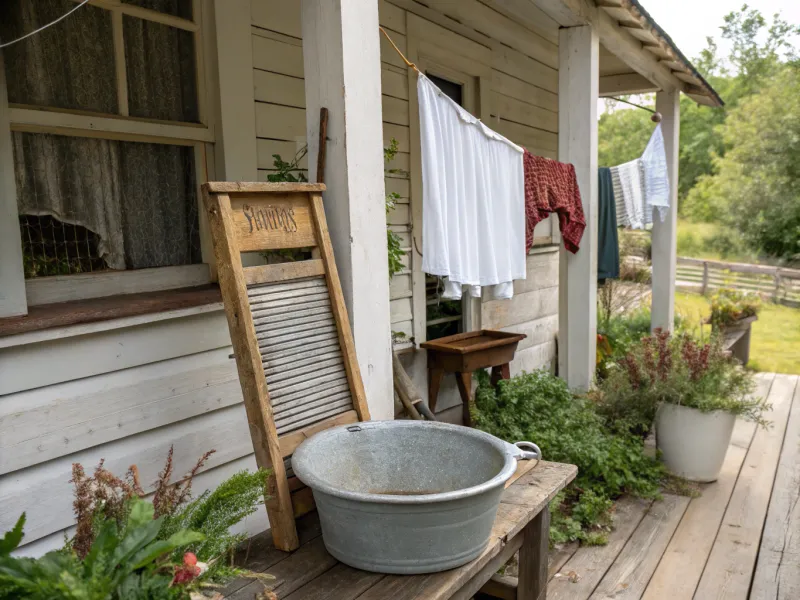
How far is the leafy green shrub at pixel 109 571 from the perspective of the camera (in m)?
0.97

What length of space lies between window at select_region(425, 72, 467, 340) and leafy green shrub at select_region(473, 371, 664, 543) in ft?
2.44

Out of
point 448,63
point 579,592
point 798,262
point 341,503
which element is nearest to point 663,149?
point 448,63

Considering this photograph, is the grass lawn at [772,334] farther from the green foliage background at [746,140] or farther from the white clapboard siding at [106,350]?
the green foliage background at [746,140]

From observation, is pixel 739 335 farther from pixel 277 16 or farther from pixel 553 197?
pixel 277 16

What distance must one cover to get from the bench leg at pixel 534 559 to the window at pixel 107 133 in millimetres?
1610

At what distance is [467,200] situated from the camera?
10.6 feet

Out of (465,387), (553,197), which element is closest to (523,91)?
(553,197)

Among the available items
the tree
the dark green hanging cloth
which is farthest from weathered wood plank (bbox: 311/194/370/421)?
the tree

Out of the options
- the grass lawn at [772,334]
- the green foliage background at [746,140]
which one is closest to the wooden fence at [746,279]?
the grass lawn at [772,334]

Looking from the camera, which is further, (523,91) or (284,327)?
(523,91)

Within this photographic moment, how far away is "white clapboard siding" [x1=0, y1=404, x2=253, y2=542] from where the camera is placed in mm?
1872

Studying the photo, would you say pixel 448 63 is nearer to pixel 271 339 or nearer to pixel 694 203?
pixel 271 339

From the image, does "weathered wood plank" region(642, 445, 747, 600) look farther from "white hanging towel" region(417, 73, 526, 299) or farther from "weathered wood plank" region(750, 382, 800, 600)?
"white hanging towel" region(417, 73, 526, 299)

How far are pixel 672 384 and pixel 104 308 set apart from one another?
304 cm
